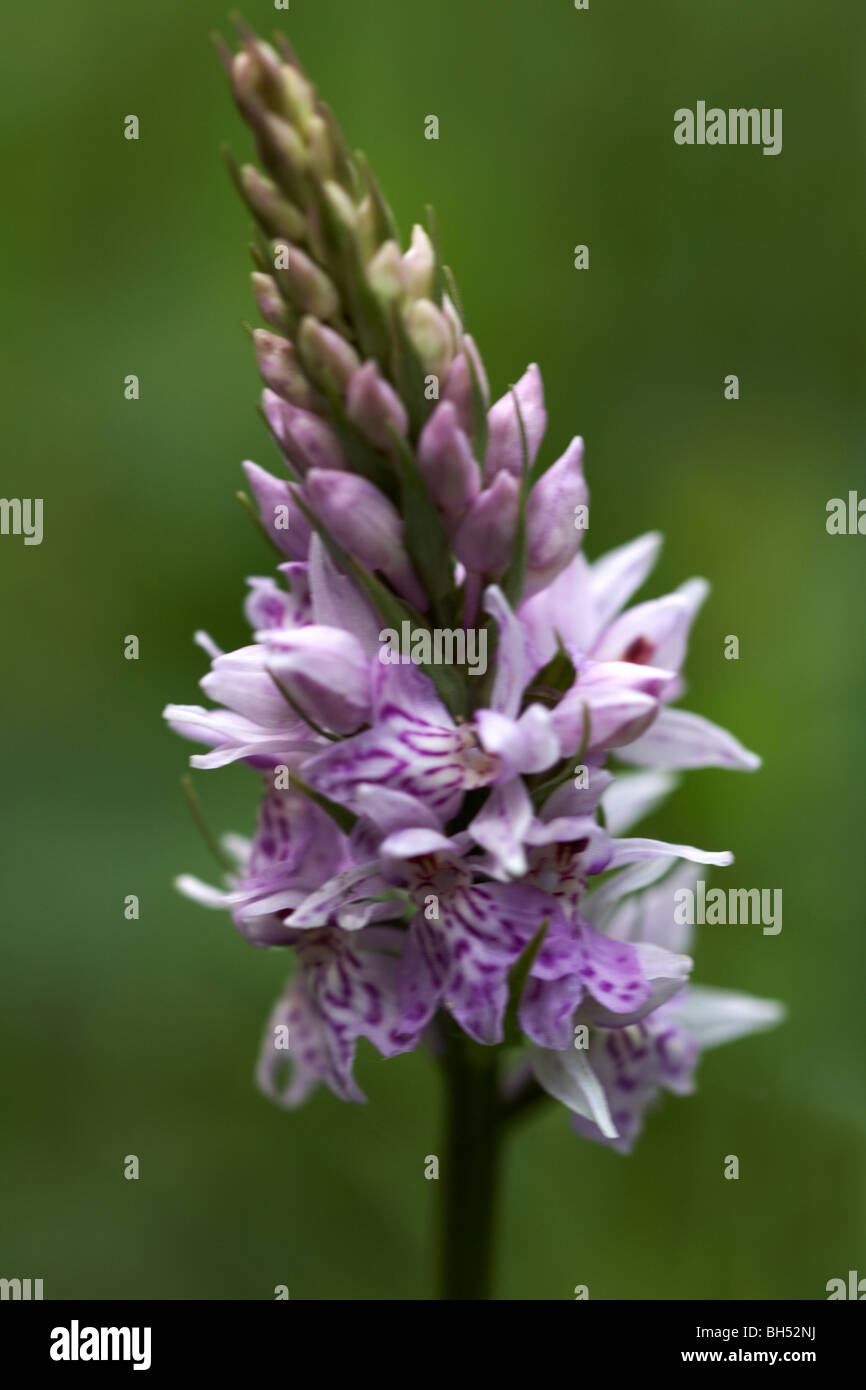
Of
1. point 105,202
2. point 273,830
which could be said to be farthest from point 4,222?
point 273,830

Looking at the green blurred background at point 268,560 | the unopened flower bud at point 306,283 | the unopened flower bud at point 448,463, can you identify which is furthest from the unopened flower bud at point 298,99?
the green blurred background at point 268,560

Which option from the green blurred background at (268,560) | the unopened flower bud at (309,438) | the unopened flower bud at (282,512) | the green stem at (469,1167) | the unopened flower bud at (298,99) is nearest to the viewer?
the unopened flower bud at (298,99)

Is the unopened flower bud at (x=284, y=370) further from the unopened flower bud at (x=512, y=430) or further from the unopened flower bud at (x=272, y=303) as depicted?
the unopened flower bud at (x=512, y=430)

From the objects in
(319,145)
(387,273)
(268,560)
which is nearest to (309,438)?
(387,273)

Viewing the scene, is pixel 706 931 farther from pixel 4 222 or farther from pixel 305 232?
pixel 4 222

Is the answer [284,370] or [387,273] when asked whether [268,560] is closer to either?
[284,370]

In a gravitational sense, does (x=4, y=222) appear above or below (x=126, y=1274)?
above

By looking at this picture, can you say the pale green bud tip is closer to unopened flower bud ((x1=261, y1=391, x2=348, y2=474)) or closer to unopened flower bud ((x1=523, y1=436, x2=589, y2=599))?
unopened flower bud ((x1=261, y1=391, x2=348, y2=474))
